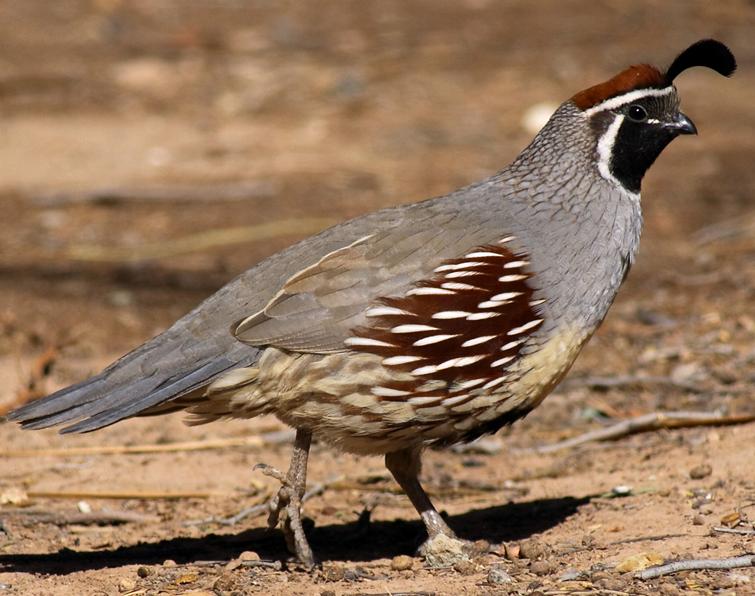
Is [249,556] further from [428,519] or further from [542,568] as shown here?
[542,568]

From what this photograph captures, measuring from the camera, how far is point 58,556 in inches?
200

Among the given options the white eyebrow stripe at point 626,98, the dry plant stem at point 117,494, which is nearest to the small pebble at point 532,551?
the dry plant stem at point 117,494

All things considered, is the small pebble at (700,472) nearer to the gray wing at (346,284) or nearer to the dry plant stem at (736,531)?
the dry plant stem at (736,531)

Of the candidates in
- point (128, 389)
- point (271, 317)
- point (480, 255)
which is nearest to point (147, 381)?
point (128, 389)

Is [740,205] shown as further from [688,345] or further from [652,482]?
[652,482]

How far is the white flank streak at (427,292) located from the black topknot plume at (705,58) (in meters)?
1.47

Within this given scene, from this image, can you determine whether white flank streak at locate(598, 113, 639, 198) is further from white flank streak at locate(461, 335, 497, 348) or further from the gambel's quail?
white flank streak at locate(461, 335, 497, 348)

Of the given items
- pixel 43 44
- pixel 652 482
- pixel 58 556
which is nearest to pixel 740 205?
pixel 652 482

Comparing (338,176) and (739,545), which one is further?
(338,176)

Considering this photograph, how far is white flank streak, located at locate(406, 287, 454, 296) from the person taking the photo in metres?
4.82

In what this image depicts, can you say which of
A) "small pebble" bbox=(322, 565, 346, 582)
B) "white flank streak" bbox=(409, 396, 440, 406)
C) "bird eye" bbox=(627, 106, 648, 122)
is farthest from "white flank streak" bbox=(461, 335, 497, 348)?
"bird eye" bbox=(627, 106, 648, 122)

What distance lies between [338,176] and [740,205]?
363cm

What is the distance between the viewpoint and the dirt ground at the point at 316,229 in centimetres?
505

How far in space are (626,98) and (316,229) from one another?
487 cm
